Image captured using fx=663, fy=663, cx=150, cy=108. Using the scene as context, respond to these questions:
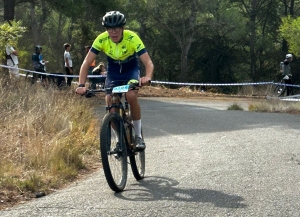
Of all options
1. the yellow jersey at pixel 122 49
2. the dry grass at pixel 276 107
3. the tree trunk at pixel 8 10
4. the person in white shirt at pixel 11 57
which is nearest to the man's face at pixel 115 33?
the yellow jersey at pixel 122 49

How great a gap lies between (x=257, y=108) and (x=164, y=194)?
42.4 feet

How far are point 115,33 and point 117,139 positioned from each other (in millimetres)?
1216

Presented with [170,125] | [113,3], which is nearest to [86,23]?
[113,3]

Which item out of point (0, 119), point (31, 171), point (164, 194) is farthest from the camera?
point (0, 119)

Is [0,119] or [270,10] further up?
[270,10]

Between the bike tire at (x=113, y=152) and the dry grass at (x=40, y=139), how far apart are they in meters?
0.87

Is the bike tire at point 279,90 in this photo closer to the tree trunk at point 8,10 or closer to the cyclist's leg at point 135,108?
the tree trunk at point 8,10

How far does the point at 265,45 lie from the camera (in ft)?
140

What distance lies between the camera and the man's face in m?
7.57

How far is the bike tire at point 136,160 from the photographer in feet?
25.7

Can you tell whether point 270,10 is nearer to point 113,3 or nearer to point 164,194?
point 113,3

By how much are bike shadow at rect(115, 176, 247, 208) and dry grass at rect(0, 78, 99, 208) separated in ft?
3.48

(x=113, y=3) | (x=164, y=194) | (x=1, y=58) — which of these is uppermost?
(x=113, y=3)

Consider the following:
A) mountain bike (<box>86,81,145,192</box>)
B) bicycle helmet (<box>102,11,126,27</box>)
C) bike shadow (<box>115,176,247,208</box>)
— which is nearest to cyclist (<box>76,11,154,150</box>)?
bicycle helmet (<box>102,11,126,27</box>)
